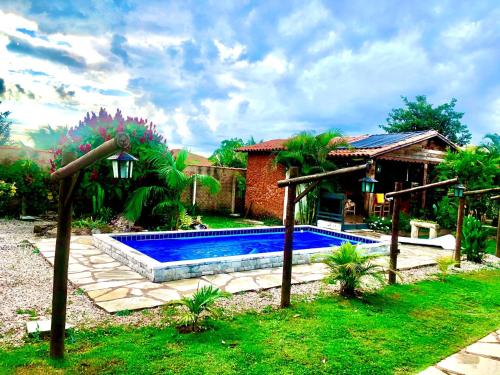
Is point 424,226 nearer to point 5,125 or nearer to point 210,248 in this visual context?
point 210,248

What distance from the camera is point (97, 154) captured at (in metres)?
3.19

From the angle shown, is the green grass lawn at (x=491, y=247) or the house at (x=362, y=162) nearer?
the green grass lawn at (x=491, y=247)

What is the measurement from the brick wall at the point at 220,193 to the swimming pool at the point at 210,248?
15.1 ft

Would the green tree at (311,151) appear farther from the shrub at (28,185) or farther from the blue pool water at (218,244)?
the shrub at (28,185)

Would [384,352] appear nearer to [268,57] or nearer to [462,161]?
[462,161]

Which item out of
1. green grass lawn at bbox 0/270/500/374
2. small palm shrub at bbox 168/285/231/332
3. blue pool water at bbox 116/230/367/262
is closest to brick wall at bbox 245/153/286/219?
blue pool water at bbox 116/230/367/262

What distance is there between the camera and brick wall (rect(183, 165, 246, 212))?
611 inches

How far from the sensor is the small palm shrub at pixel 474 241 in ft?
28.7

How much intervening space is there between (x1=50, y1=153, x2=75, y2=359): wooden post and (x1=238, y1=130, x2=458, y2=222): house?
10802mm

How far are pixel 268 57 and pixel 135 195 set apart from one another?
7.59 meters

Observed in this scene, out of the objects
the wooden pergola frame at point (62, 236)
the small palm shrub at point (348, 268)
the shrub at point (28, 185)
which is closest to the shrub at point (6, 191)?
the shrub at point (28, 185)

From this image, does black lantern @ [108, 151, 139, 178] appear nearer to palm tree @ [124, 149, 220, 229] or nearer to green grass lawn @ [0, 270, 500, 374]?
green grass lawn @ [0, 270, 500, 374]

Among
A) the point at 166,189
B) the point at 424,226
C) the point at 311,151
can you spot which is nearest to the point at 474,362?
the point at 166,189

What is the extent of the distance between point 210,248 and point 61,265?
6.04 m
